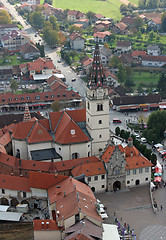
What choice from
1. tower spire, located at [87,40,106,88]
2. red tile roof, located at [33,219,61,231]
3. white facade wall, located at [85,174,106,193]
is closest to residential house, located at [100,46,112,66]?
tower spire, located at [87,40,106,88]

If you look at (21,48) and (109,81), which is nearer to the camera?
(109,81)

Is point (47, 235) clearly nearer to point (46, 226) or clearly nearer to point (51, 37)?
point (46, 226)

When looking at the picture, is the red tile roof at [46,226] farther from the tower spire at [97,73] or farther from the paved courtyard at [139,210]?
the tower spire at [97,73]

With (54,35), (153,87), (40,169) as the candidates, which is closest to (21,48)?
(54,35)

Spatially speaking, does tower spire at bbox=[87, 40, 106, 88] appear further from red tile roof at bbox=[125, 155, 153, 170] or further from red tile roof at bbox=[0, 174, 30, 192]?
red tile roof at bbox=[0, 174, 30, 192]

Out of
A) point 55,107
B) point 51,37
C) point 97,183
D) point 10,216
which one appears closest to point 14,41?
point 51,37

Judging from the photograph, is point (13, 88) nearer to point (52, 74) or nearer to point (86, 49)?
point (52, 74)
